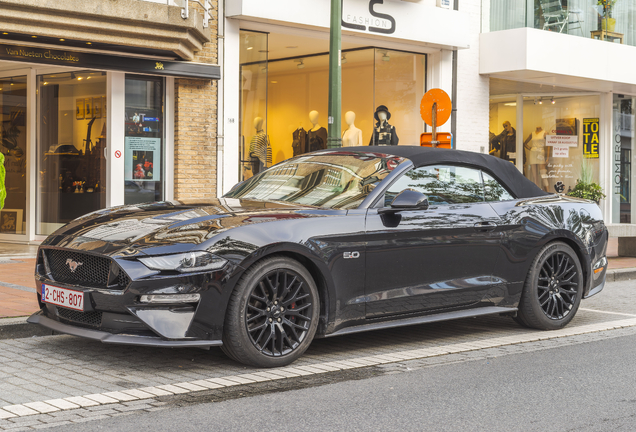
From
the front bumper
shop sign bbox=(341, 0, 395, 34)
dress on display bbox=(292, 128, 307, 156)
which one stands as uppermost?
shop sign bbox=(341, 0, 395, 34)

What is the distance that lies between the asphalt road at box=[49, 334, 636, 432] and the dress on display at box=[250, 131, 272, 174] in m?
10.2

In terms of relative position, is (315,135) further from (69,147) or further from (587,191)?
(587,191)

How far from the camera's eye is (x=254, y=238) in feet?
16.7

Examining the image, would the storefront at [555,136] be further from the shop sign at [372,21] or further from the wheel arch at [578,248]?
the wheel arch at [578,248]

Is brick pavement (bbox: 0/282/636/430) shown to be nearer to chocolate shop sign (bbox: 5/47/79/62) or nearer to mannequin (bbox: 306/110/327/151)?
chocolate shop sign (bbox: 5/47/79/62)

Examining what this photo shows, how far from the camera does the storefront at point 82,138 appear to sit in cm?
1351

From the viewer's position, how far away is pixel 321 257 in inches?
212

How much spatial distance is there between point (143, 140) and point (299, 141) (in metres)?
4.86

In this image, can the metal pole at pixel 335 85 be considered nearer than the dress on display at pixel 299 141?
Yes

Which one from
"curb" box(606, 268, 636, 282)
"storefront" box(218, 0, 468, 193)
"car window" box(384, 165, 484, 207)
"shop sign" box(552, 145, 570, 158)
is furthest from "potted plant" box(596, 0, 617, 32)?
"car window" box(384, 165, 484, 207)

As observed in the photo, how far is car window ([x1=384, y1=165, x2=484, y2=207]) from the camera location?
20.0 feet

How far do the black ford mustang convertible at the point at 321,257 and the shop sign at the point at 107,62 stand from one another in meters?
6.92

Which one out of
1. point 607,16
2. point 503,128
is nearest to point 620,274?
point 503,128

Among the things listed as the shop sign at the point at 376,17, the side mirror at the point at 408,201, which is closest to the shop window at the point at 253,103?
the shop sign at the point at 376,17
